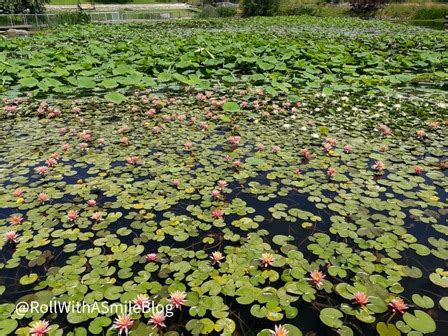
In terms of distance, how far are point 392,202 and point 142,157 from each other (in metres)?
3.09

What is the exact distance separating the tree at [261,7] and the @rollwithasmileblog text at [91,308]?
1799 inches

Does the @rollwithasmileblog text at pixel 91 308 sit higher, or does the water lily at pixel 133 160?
the water lily at pixel 133 160

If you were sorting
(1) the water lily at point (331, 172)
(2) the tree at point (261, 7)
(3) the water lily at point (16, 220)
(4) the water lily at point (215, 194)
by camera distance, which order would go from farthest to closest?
(2) the tree at point (261, 7) < (1) the water lily at point (331, 172) < (4) the water lily at point (215, 194) < (3) the water lily at point (16, 220)

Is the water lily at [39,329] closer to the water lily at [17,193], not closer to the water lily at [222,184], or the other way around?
the water lily at [17,193]

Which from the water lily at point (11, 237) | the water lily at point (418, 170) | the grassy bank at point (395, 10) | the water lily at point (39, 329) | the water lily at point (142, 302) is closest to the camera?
the water lily at point (39, 329)

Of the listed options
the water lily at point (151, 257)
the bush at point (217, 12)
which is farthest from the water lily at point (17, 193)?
the bush at point (217, 12)

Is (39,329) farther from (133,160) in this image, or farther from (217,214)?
(133,160)

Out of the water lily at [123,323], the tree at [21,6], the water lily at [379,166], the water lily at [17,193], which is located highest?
the tree at [21,6]

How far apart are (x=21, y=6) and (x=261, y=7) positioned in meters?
26.9

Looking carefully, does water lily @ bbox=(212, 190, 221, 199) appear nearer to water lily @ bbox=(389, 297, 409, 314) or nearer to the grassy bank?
water lily @ bbox=(389, 297, 409, 314)

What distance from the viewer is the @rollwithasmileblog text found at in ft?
7.16

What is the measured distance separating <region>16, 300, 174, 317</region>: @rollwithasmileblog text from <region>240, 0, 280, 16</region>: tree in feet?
150

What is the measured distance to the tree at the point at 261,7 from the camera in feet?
139

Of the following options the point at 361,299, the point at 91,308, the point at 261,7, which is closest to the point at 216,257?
the point at 91,308
